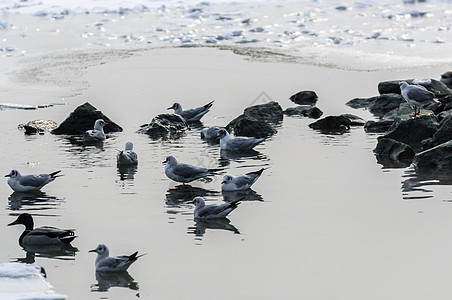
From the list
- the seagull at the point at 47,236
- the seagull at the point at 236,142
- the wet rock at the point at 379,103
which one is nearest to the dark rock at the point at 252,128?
the seagull at the point at 236,142

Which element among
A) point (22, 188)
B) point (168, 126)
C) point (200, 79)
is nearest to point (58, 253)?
point (22, 188)

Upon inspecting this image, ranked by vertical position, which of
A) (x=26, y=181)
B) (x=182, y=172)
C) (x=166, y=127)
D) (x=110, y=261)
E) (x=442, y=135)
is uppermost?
(x=110, y=261)

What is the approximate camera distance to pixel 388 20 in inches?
1273

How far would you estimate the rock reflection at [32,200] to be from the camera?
1237 centimetres

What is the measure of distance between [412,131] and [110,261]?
8159 millimetres

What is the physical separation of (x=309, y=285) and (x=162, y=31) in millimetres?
23187

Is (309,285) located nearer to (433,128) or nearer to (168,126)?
(433,128)

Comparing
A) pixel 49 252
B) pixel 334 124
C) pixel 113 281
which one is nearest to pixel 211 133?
pixel 334 124

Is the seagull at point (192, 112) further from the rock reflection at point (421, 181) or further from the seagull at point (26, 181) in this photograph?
the rock reflection at point (421, 181)

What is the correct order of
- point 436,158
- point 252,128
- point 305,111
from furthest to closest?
point 305,111 → point 252,128 → point 436,158

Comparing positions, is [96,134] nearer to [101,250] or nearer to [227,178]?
[227,178]

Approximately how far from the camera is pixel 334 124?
1756 centimetres

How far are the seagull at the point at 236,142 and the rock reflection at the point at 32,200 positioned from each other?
396cm

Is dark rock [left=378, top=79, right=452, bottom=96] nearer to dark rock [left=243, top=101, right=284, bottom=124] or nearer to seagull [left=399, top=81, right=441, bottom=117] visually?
seagull [left=399, top=81, right=441, bottom=117]
